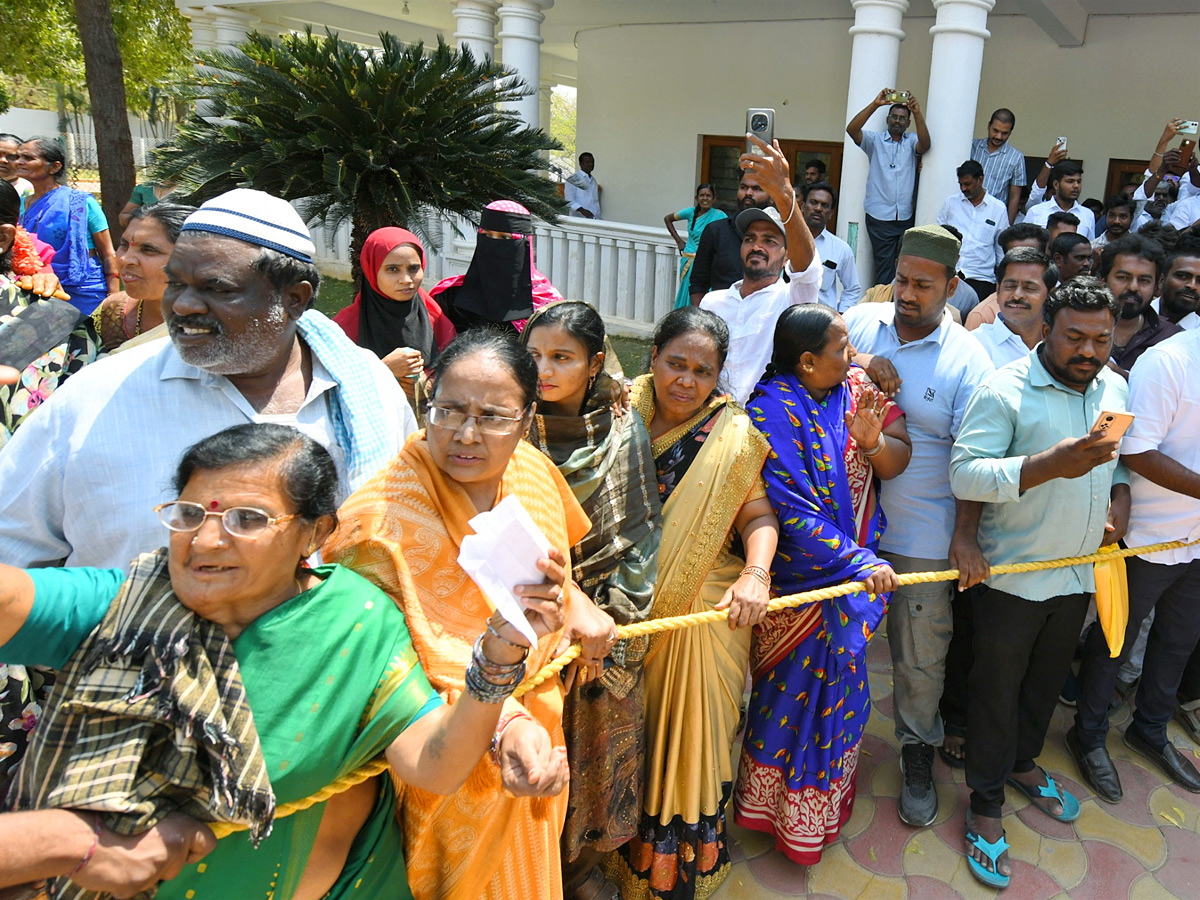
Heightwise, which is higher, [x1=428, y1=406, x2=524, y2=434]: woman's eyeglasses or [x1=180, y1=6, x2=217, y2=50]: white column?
[x1=180, y1=6, x2=217, y2=50]: white column

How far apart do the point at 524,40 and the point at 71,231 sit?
16.8 ft

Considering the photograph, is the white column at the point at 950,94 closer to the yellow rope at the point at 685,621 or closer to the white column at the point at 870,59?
the white column at the point at 870,59

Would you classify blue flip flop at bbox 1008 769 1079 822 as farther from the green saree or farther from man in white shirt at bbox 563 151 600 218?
man in white shirt at bbox 563 151 600 218

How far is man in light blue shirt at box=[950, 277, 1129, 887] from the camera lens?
273 cm

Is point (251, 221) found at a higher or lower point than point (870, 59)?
lower

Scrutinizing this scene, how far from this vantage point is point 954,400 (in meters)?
3.08

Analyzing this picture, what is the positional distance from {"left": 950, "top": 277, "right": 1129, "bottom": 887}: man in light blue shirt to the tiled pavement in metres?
0.10

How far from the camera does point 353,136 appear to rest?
4.64 meters

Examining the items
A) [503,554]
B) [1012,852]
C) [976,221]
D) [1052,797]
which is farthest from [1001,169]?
[503,554]

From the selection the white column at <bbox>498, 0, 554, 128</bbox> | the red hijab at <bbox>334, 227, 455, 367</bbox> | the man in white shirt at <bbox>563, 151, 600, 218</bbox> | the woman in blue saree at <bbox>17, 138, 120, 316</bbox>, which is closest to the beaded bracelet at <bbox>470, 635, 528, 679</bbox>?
the red hijab at <bbox>334, 227, 455, 367</bbox>

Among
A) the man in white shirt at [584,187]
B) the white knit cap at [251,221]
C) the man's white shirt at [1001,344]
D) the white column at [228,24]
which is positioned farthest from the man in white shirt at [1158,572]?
the white column at [228,24]

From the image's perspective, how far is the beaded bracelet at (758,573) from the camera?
8.21 feet

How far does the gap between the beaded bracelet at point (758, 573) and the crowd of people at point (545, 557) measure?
0.04 ft

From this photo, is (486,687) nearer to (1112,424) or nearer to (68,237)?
(1112,424)
